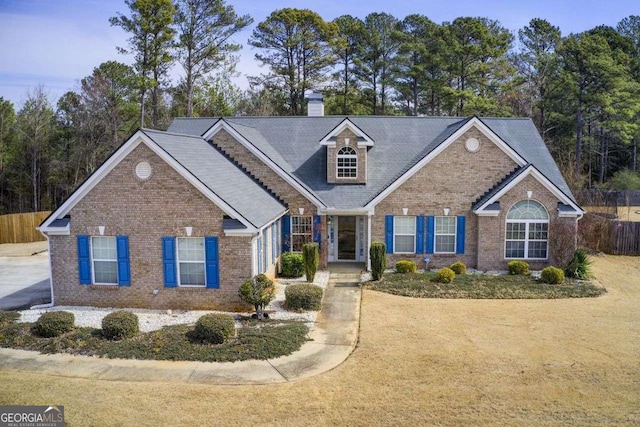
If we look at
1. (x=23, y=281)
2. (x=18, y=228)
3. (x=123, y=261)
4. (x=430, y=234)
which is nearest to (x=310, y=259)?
(x=430, y=234)

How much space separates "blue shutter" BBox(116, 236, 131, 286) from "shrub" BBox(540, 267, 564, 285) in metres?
16.0

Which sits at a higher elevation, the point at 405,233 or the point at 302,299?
the point at 405,233

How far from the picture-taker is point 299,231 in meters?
23.8

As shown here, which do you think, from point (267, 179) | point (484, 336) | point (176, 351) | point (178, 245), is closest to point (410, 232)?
point (267, 179)

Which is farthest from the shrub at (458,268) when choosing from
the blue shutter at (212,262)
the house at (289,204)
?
the blue shutter at (212,262)

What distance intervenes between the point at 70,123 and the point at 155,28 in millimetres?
11676

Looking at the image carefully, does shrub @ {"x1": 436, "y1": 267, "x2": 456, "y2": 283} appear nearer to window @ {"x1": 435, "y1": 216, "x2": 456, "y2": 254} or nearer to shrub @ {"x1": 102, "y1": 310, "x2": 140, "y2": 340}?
window @ {"x1": 435, "y1": 216, "x2": 456, "y2": 254}

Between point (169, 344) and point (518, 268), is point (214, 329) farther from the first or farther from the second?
point (518, 268)

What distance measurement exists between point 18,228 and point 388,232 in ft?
86.2

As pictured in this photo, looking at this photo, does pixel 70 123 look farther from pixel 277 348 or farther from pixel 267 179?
pixel 277 348

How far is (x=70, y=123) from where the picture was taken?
44156mm

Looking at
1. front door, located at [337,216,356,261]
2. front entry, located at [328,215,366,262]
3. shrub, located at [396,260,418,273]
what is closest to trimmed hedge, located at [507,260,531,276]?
shrub, located at [396,260,418,273]

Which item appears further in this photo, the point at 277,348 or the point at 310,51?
the point at 310,51

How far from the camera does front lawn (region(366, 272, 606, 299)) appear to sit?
64.7ft
